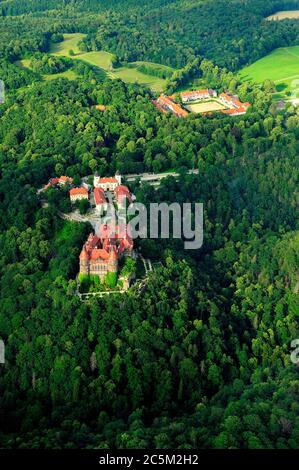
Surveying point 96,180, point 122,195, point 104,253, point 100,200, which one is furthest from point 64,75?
point 104,253

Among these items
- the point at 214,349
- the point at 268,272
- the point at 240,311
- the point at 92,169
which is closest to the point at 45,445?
the point at 214,349

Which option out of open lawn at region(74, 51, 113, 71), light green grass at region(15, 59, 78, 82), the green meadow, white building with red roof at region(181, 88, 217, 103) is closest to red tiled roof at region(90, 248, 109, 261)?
white building with red roof at region(181, 88, 217, 103)

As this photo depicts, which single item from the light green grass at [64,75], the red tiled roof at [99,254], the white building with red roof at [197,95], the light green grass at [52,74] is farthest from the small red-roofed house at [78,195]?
the light green grass at [64,75]

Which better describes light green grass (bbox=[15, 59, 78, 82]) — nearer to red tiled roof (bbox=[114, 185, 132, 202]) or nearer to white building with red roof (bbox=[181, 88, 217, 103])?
white building with red roof (bbox=[181, 88, 217, 103])

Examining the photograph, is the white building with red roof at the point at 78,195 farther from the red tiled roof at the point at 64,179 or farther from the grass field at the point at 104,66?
the grass field at the point at 104,66

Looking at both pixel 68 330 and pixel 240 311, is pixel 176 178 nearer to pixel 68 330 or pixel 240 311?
pixel 240 311
